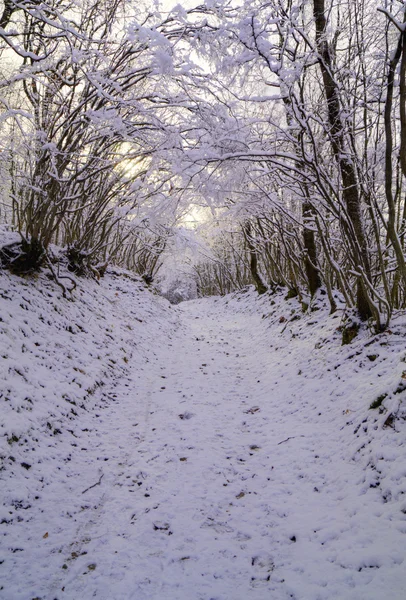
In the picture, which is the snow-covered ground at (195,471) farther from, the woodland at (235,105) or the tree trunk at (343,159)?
the woodland at (235,105)

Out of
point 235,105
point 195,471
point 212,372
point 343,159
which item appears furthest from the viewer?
point 212,372

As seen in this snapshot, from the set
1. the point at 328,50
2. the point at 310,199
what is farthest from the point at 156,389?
the point at 328,50

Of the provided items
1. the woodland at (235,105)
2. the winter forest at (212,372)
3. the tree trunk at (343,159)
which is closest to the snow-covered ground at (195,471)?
the winter forest at (212,372)

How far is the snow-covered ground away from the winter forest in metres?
0.02

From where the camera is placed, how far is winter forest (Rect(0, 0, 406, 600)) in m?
2.49

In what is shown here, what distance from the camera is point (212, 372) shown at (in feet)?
23.4

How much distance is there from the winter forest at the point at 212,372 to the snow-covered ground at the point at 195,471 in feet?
0.07

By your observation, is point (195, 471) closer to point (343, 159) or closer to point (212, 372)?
point (212, 372)

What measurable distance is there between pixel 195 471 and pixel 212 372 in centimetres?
354

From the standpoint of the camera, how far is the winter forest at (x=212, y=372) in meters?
2.49

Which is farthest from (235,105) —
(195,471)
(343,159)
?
(195,471)

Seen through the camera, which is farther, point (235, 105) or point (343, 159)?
point (343, 159)

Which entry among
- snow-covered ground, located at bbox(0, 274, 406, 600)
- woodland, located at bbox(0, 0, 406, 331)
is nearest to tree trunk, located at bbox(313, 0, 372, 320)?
woodland, located at bbox(0, 0, 406, 331)

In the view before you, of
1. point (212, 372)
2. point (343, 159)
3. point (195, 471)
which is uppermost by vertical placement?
point (343, 159)
